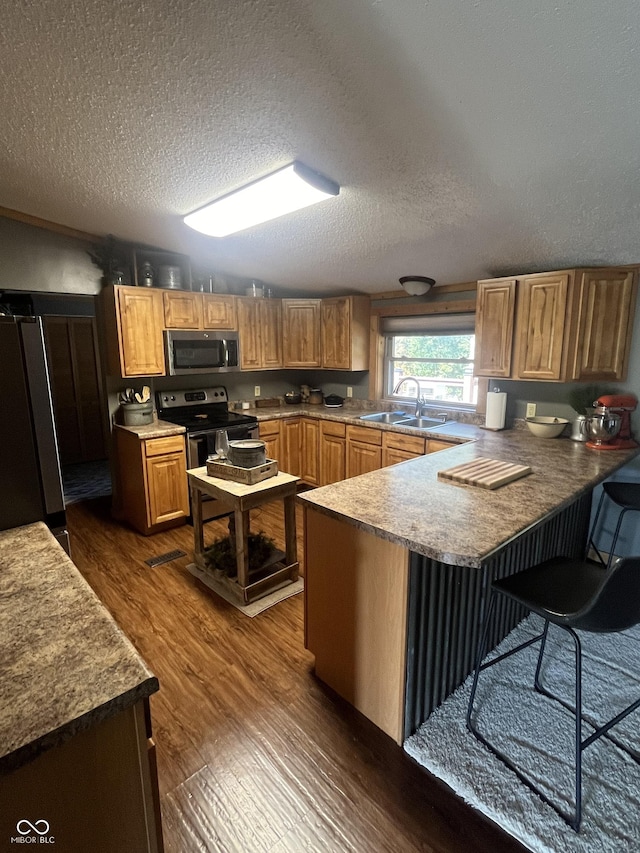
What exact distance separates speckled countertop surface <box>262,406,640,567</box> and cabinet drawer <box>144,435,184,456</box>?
1.99 meters

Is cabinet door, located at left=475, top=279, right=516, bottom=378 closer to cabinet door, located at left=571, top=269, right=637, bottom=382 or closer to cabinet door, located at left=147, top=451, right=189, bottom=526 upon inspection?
cabinet door, located at left=571, top=269, right=637, bottom=382

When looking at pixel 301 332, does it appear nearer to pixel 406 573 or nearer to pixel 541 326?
pixel 541 326

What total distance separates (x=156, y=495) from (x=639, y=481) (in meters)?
3.58

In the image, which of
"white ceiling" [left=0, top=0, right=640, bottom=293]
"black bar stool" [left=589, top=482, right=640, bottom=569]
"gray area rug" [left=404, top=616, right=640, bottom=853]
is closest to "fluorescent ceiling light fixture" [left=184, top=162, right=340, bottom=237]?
"white ceiling" [left=0, top=0, right=640, bottom=293]

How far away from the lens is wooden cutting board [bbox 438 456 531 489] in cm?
201

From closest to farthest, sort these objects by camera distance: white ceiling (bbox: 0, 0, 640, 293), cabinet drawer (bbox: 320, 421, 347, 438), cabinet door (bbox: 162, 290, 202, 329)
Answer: white ceiling (bbox: 0, 0, 640, 293) < cabinet door (bbox: 162, 290, 202, 329) < cabinet drawer (bbox: 320, 421, 347, 438)

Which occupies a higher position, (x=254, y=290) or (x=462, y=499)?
(x=254, y=290)

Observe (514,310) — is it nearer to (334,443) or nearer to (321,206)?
(321,206)

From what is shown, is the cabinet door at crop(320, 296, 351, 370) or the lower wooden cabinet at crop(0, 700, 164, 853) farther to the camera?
Answer: the cabinet door at crop(320, 296, 351, 370)

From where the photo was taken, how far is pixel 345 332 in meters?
4.29

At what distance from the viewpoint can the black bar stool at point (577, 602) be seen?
1.34 meters

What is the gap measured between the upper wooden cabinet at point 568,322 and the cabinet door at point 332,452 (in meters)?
1.71

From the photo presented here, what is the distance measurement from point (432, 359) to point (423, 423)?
2.10ft

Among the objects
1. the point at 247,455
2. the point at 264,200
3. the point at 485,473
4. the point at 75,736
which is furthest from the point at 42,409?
the point at 485,473
